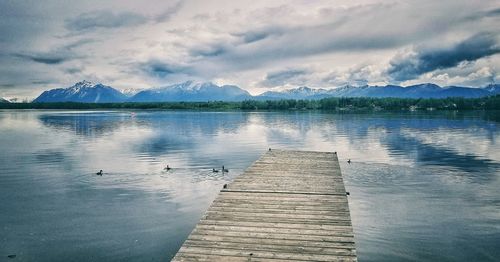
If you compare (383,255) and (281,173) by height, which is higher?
(281,173)

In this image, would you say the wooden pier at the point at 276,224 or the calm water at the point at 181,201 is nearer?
the wooden pier at the point at 276,224

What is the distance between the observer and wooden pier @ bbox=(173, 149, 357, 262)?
1462 cm

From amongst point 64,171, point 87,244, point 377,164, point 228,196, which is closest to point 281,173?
point 228,196

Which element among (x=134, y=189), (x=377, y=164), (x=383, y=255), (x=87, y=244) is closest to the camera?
(x=383, y=255)

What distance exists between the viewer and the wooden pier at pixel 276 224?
14617 millimetres

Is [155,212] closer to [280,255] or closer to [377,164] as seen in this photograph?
[280,255]

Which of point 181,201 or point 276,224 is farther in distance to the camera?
point 181,201

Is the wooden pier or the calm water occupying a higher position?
the wooden pier

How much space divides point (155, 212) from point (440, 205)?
20275 mm

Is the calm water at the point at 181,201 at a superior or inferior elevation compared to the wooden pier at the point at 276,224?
inferior

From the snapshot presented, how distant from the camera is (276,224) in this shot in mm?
17703

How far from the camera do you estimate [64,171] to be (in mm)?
42750

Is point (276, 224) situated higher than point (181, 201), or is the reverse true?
point (276, 224)

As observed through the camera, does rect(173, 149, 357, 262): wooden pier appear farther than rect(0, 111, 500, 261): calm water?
No
